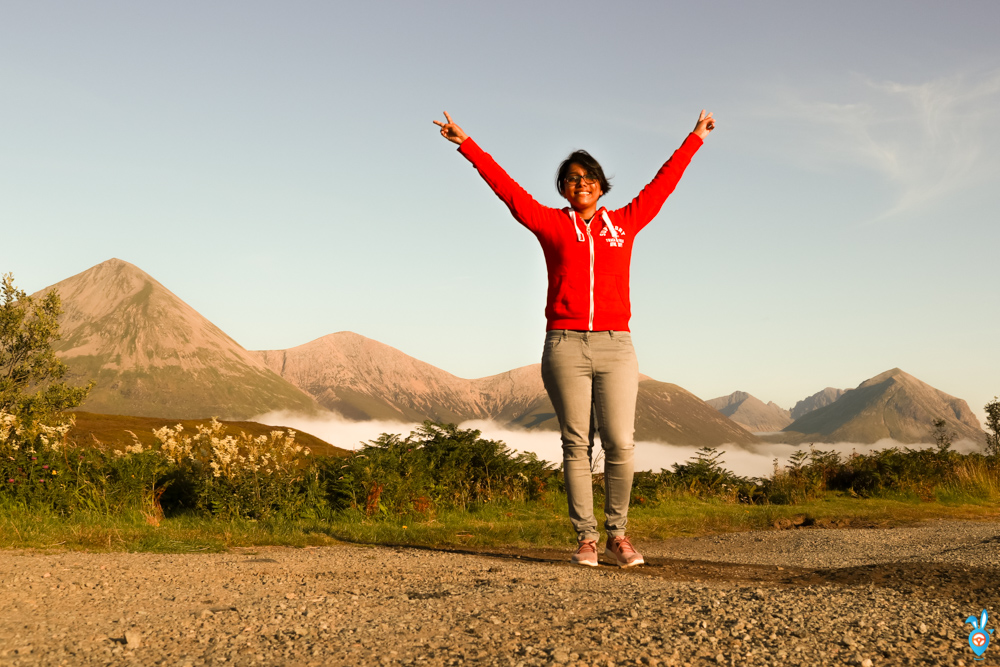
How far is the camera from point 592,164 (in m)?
4.73

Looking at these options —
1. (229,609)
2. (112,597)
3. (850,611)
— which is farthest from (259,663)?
(850,611)

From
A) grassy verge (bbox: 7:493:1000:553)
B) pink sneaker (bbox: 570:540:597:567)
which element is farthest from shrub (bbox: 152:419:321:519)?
pink sneaker (bbox: 570:540:597:567)

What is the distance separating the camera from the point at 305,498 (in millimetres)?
7352

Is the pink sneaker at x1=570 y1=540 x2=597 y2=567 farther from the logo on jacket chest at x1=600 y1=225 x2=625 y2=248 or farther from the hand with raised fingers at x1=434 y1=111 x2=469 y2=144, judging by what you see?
the hand with raised fingers at x1=434 y1=111 x2=469 y2=144

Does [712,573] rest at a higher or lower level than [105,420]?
lower

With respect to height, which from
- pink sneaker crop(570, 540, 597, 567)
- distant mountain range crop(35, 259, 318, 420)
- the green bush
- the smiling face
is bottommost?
pink sneaker crop(570, 540, 597, 567)

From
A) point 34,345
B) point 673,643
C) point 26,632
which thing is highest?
point 34,345

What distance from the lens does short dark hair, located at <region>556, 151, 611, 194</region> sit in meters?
4.72

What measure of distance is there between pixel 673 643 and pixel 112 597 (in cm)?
265

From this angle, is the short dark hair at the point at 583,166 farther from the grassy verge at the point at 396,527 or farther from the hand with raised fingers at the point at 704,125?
the grassy verge at the point at 396,527

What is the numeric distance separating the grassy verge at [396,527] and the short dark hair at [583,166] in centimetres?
312

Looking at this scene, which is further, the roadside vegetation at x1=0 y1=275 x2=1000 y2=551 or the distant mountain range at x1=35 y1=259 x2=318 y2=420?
the distant mountain range at x1=35 y1=259 x2=318 y2=420

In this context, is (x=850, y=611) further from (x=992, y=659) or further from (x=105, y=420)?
(x=105, y=420)

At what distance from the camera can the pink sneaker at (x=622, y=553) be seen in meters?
4.32
